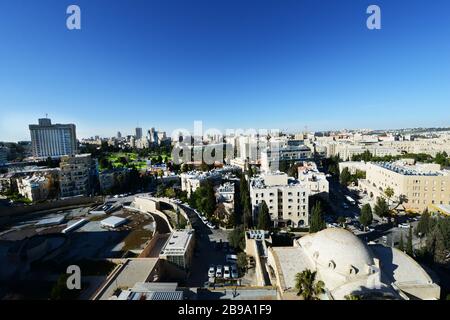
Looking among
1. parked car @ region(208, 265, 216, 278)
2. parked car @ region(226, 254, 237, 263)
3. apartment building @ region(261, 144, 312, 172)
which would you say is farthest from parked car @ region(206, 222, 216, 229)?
apartment building @ region(261, 144, 312, 172)

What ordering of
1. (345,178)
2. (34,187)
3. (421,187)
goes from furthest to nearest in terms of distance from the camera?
(345,178) → (34,187) → (421,187)

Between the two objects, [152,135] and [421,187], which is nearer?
[421,187]

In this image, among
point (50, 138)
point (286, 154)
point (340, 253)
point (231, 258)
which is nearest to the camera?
point (340, 253)

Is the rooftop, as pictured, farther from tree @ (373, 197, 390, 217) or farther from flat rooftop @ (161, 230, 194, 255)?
flat rooftop @ (161, 230, 194, 255)

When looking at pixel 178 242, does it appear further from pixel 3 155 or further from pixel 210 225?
pixel 3 155

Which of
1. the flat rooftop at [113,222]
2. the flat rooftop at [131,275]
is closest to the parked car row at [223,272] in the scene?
the flat rooftop at [131,275]

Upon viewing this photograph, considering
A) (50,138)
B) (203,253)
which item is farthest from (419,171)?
(50,138)

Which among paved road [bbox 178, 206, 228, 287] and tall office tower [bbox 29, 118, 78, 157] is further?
tall office tower [bbox 29, 118, 78, 157]
